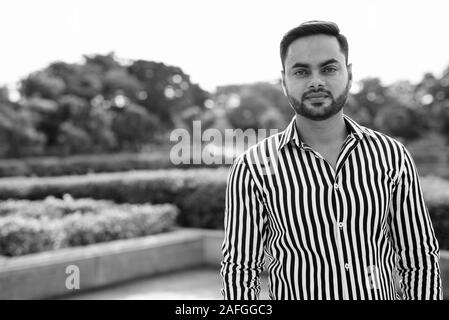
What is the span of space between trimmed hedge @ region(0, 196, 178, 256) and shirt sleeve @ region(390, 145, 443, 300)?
5.24 m

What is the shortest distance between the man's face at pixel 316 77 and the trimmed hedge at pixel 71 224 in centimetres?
517

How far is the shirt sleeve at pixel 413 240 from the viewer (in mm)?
1831

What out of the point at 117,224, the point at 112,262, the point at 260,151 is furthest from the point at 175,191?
the point at 260,151

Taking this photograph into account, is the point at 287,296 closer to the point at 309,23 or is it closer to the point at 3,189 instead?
the point at 309,23

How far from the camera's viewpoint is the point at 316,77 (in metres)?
1.82

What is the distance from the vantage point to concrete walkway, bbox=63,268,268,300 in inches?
228

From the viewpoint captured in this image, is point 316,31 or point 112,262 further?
point 112,262

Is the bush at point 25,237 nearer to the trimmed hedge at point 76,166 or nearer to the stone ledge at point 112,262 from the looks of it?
the stone ledge at point 112,262

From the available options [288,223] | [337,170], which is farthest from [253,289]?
[337,170]

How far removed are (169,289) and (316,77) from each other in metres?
4.82

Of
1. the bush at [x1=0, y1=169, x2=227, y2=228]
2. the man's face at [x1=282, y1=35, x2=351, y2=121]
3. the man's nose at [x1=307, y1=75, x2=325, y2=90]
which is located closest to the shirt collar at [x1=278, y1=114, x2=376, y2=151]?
the man's face at [x1=282, y1=35, x2=351, y2=121]

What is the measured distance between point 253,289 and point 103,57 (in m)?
41.9

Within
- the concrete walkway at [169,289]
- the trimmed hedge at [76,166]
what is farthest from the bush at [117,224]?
the trimmed hedge at [76,166]

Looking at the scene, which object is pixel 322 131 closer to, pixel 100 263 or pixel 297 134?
pixel 297 134
